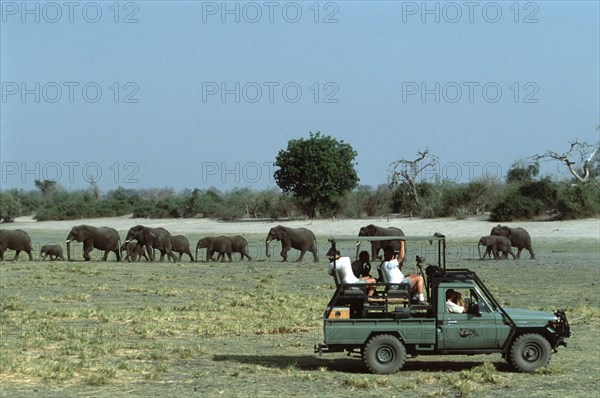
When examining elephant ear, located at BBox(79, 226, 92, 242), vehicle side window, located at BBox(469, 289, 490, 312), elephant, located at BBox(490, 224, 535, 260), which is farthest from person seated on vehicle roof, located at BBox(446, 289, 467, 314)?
elephant ear, located at BBox(79, 226, 92, 242)

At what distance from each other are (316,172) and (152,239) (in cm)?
3334

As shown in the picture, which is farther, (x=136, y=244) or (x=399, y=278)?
(x=136, y=244)

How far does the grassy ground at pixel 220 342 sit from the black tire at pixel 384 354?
175 millimetres

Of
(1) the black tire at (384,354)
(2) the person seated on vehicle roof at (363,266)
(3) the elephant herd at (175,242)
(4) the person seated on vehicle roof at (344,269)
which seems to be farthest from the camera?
(3) the elephant herd at (175,242)

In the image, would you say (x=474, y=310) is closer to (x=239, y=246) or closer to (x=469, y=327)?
(x=469, y=327)

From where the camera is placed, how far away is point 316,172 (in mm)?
77562

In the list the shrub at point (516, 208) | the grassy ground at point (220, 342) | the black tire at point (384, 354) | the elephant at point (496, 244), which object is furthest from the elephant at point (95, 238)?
the black tire at point (384, 354)

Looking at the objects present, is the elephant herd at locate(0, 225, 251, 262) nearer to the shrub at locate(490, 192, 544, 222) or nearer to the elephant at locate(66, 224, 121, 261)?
the elephant at locate(66, 224, 121, 261)

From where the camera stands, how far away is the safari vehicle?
1526 centimetres

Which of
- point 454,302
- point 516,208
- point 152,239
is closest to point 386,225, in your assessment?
point 516,208

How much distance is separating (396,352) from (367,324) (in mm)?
541

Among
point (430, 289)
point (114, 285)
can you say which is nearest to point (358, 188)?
point (114, 285)

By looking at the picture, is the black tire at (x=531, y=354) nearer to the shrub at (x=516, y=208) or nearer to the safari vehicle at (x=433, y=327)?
the safari vehicle at (x=433, y=327)

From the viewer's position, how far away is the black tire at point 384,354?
1522cm
